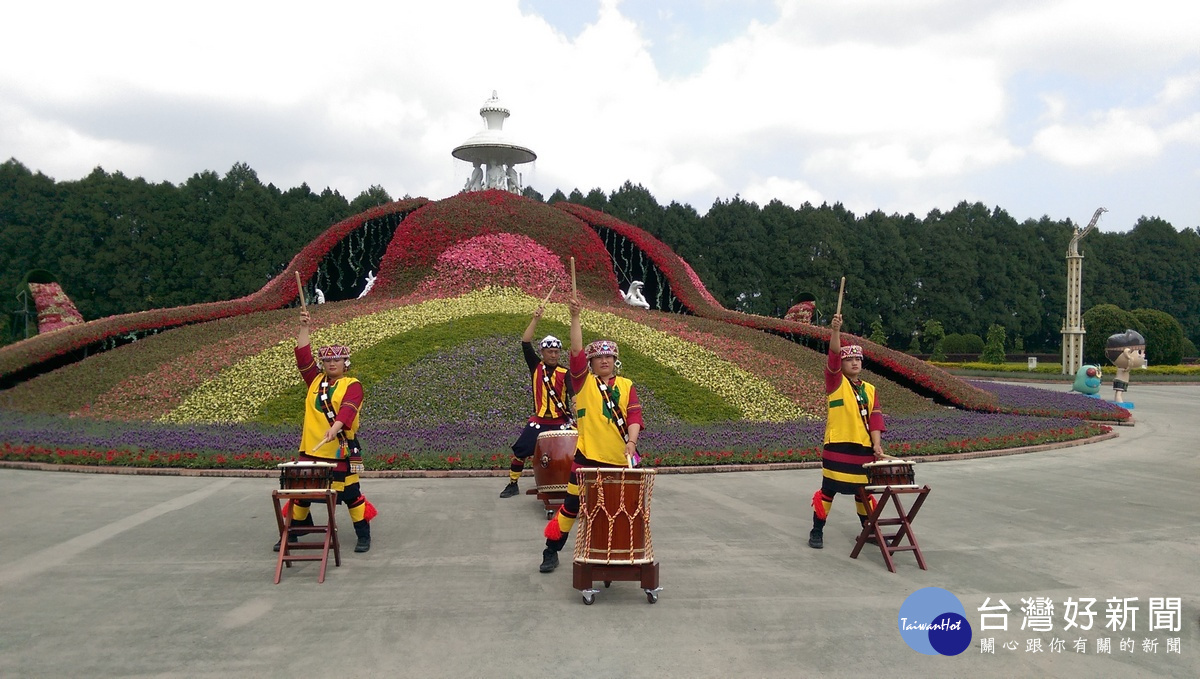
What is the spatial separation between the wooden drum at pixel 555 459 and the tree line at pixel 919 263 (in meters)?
34.6

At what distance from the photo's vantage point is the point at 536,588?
4.84m

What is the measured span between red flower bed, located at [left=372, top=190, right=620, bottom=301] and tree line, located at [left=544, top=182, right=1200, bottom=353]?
18926 mm

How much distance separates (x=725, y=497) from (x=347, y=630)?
4.73 metres

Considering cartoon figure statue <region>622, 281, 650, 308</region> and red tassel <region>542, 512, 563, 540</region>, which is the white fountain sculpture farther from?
red tassel <region>542, 512, 563, 540</region>

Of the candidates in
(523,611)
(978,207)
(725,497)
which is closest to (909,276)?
(978,207)

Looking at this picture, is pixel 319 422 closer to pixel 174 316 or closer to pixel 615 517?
pixel 615 517

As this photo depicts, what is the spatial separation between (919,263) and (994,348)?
322 inches

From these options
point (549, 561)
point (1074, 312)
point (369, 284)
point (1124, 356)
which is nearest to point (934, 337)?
point (1074, 312)

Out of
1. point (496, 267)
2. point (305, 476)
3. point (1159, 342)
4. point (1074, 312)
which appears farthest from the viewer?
point (1159, 342)

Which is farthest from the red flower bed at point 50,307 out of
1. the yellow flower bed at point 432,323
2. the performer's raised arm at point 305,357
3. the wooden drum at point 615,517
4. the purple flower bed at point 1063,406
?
the purple flower bed at point 1063,406

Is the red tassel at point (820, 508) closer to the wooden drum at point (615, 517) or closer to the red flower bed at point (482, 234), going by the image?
the wooden drum at point (615, 517)

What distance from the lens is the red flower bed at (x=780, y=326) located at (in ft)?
52.7

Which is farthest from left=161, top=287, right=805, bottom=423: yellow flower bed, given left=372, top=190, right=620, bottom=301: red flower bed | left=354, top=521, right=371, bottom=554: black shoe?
left=354, top=521, right=371, bottom=554: black shoe

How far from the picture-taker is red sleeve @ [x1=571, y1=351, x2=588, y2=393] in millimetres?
5062
